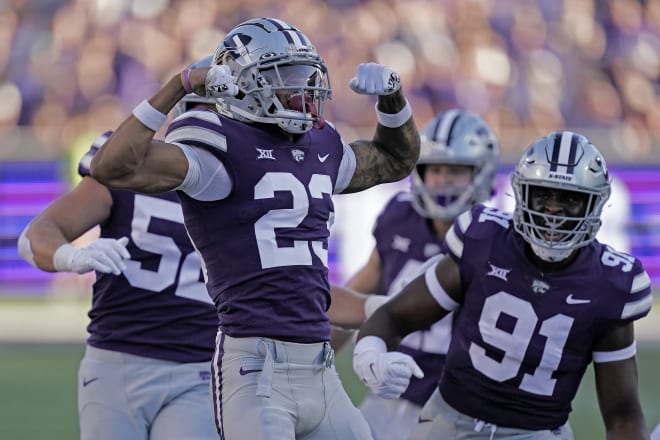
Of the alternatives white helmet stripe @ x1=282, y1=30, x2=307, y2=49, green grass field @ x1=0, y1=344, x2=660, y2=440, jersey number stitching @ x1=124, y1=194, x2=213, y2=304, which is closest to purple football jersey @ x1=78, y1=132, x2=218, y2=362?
jersey number stitching @ x1=124, y1=194, x2=213, y2=304

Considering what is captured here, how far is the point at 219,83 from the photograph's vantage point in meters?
3.17

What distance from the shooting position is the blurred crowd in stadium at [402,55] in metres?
11.9

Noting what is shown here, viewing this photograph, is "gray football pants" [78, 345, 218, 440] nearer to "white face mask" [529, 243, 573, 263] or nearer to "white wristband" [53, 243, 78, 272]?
"white wristband" [53, 243, 78, 272]

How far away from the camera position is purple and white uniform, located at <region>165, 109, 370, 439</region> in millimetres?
3232

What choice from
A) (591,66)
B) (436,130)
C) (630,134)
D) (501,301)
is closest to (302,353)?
(501,301)

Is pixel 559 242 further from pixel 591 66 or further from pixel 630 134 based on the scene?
pixel 591 66

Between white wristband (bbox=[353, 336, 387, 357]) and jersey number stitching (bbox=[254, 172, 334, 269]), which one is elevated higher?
jersey number stitching (bbox=[254, 172, 334, 269])

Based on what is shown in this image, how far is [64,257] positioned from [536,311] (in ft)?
4.89

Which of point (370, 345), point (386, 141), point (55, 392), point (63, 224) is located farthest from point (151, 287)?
point (55, 392)

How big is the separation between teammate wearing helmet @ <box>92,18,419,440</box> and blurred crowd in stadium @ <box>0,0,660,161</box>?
8.01 meters

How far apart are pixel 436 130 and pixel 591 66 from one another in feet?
25.2

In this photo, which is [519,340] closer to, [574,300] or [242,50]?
[574,300]

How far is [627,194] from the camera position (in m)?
10.7

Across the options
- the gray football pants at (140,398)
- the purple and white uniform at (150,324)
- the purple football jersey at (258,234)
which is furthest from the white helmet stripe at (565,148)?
the gray football pants at (140,398)
